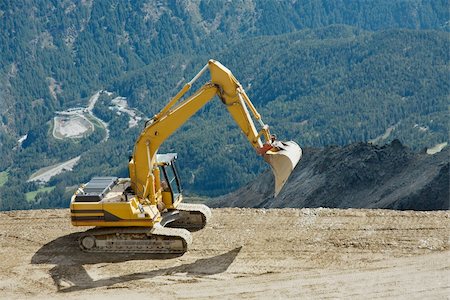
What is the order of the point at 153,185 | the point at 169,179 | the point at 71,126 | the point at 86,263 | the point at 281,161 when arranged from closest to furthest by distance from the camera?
the point at 281,161 → the point at 86,263 → the point at 153,185 → the point at 169,179 → the point at 71,126

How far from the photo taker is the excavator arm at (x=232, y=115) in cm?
2084

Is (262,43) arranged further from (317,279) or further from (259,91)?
(317,279)

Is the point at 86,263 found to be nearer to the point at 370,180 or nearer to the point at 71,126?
the point at 370,180

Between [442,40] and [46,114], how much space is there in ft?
304

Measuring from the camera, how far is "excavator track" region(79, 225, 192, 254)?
21.5 meters

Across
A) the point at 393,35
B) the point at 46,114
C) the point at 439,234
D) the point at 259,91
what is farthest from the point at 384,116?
the point at 439,234

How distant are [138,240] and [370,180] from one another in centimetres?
2051

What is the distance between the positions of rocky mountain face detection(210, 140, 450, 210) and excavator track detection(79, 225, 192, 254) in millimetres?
14606

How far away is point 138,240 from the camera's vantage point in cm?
2167

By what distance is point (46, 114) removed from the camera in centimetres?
19788

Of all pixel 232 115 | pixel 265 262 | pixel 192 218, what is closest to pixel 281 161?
pixel 232 115

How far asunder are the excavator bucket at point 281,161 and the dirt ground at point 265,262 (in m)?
2.01

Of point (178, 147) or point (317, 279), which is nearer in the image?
point (317, 279)

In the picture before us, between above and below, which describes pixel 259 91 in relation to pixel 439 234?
below
